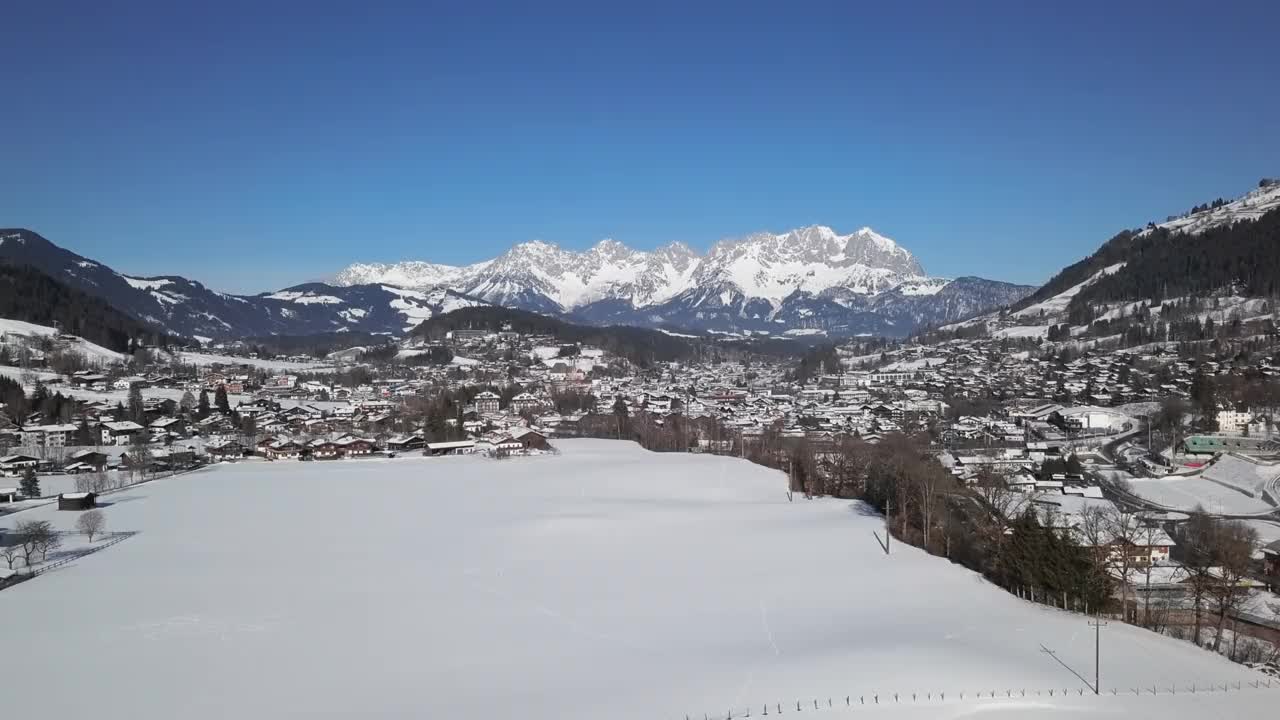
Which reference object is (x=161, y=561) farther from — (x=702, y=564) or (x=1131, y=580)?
(x=1131, y=580)

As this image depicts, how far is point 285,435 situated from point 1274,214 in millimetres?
93760

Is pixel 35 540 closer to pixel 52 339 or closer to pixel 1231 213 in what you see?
pixel 52 339

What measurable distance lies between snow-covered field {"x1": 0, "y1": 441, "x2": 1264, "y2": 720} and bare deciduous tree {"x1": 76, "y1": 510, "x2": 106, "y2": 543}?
0.83 m

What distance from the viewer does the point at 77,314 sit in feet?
283

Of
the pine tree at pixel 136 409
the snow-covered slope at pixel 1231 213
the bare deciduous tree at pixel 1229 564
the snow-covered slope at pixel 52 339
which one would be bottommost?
the bare deciduous tree at pixel 1229 564

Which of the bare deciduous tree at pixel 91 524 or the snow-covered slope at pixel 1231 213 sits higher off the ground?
the snow-covered slope at pixel 1231 213

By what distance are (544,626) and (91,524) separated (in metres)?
13.5

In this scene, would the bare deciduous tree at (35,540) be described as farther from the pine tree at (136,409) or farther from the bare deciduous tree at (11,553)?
the pine tree at (136,409)

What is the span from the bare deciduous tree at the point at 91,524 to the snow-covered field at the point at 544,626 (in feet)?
2.72

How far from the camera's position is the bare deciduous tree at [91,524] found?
20.2 m

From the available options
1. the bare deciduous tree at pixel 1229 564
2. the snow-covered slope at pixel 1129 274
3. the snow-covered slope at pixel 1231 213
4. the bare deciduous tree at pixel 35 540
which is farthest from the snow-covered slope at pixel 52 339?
the snow-covered slope at pixel 1231 213

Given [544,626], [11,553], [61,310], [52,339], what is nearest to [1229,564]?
[544,626]

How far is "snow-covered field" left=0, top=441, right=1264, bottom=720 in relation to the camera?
10.5 metres

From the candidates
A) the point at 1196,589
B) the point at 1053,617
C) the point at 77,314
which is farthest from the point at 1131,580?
the point at 77,314
